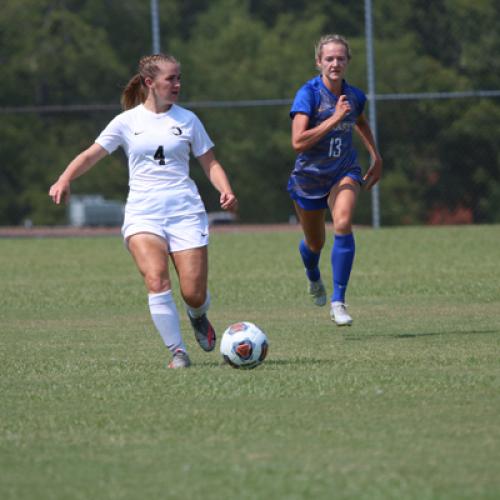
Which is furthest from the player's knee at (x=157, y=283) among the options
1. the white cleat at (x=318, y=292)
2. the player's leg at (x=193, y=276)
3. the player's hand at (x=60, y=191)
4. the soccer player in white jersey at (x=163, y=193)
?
the white cleat at (x=318, y=292)

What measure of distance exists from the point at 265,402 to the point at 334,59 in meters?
3.97

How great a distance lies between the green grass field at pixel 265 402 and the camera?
495cm

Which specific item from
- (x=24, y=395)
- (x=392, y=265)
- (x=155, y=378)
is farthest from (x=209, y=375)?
(x=392, y=265)

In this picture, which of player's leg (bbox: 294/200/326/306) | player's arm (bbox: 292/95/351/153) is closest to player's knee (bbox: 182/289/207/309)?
player's arm (bbox: 292/95/351/153)

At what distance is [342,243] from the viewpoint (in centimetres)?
1005

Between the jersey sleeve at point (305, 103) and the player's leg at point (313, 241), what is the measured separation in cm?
92

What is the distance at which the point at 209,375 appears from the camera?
7.54 m

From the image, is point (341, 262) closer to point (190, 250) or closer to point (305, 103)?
point (305, 103)

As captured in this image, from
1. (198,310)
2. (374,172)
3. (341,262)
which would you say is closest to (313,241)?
(374,172)

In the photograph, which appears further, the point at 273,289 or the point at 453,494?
the point at 273,289

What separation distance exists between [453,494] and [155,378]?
3070 millimetres

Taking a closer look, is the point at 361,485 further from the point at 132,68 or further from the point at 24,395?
the point at 132,68

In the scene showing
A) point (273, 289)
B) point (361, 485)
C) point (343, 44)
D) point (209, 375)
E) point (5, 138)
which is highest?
point (343, 44)

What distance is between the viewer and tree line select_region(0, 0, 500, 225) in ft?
106
